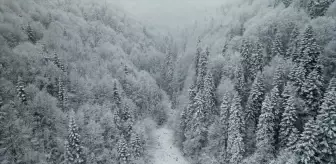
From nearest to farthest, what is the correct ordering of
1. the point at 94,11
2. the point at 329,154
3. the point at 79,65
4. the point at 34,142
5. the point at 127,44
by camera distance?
the point at 329,154 < the point at 34,142 < the point at 79,65 < the point at 127,44 < the point at 94,11

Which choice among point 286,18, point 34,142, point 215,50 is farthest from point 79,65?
point 286,18

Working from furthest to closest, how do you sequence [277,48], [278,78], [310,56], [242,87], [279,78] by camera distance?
[277,48] → [242,87] → [279,78] → [278,78] → [310,56]

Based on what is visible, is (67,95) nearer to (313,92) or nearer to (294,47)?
(313,92)

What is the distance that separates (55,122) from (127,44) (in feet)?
233

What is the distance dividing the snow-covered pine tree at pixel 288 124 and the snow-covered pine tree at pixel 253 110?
6.61 m

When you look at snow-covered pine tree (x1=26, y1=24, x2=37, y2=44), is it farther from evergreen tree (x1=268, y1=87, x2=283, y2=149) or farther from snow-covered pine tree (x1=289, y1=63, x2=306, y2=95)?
snow-covered pine tree (x1=289, y1=63, x2=306, y2=95)

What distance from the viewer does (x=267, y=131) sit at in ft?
119

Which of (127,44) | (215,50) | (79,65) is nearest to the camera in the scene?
(79,65)

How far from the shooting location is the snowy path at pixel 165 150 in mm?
54250

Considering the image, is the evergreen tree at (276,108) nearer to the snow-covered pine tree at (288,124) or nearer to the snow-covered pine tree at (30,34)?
the snow-covered pine tree at (288,124)

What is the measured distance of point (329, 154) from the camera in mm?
27750

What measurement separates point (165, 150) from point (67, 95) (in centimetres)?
2983

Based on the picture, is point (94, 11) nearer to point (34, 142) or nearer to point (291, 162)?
point (34, 142)

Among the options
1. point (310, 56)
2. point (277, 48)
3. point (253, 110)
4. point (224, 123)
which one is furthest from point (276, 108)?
point (277, 48)
